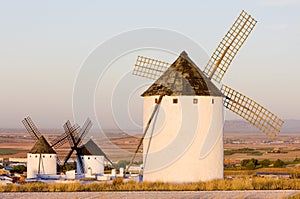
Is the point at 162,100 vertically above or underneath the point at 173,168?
above

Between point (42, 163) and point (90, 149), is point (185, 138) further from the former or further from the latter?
point (42, 163)

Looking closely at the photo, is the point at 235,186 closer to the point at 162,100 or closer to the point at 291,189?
the point at 291,189

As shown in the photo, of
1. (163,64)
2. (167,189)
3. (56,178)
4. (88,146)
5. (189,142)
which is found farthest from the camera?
(88,146)

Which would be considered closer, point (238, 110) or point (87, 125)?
point (238, 110)

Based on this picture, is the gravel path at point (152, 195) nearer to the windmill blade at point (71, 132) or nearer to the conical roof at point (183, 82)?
the conical roof at point (183, 82)

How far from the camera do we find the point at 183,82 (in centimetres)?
2252

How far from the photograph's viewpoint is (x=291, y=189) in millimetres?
20516

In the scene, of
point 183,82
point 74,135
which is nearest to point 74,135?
point 74,135

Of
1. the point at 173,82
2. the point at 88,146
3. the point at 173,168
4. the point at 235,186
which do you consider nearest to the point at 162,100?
the point at 173,82

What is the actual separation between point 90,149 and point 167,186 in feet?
57.4

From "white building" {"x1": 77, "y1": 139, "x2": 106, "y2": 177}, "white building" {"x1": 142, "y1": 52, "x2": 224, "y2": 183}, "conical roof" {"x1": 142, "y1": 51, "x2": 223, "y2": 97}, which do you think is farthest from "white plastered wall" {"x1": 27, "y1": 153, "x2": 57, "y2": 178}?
"conical roof" {"x1": 142, "y1": 51, "x2": 223, "y2": 97}

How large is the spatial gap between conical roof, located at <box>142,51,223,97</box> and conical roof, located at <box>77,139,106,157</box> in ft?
50.5

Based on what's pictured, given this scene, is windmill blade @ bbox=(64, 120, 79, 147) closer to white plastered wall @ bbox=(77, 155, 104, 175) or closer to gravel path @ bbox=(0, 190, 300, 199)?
white plastered wall @ bbox=(77, 155, 104, 175)

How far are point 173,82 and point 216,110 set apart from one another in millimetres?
1734
